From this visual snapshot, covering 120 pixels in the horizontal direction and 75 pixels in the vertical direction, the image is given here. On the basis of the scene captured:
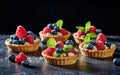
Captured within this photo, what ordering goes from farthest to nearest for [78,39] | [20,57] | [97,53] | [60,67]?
[78,39], [97,53], [20,57], [60,67]

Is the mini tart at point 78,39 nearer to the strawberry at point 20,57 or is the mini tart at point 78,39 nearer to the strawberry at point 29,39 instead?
the strawberry at point 29,39

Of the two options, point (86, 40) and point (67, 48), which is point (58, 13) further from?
point (67, 48)

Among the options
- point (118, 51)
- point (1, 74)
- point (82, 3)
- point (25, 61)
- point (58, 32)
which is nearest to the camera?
point (1, 74)

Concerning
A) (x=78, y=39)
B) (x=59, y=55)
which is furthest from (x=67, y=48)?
(x=78, y=39)

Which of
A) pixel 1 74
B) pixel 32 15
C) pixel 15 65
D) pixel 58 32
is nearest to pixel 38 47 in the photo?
pixel 58 32

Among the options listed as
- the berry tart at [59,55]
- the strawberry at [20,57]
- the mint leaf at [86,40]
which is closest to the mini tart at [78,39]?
the mint leaf at [86,40]

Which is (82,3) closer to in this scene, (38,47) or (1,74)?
(38,47)
